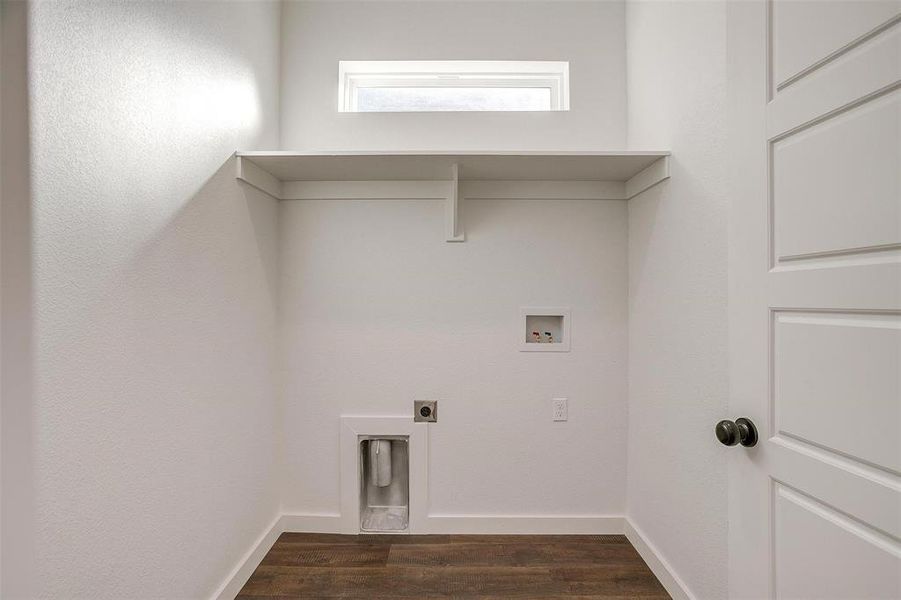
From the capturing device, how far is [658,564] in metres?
1.77

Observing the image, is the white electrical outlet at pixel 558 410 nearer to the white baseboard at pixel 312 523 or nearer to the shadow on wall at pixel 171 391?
the white baseboard at pixel 312 523

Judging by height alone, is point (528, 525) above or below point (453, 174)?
below

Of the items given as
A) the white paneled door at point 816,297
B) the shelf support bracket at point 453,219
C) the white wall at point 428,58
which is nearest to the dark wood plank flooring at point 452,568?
the white paneled door at point 816,297

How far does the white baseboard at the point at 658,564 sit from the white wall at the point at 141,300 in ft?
5.29

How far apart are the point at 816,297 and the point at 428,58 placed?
1939 millimetres

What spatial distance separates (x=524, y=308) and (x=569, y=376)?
0.38 metres

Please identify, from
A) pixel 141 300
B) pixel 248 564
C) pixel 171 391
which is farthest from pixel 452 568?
pixel 141 300

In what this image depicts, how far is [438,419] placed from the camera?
2131mm

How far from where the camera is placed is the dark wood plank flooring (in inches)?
67.7

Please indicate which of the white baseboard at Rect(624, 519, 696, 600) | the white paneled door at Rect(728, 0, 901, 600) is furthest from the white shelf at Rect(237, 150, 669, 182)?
the white baseboard at Rect(624, 519, 696, 600)

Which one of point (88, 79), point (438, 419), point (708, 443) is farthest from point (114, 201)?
point (708, 443)

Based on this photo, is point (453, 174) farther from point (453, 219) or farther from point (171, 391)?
point (171, 391)

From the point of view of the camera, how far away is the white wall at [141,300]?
36.4 inches

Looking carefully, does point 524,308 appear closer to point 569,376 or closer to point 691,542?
point 569,376
